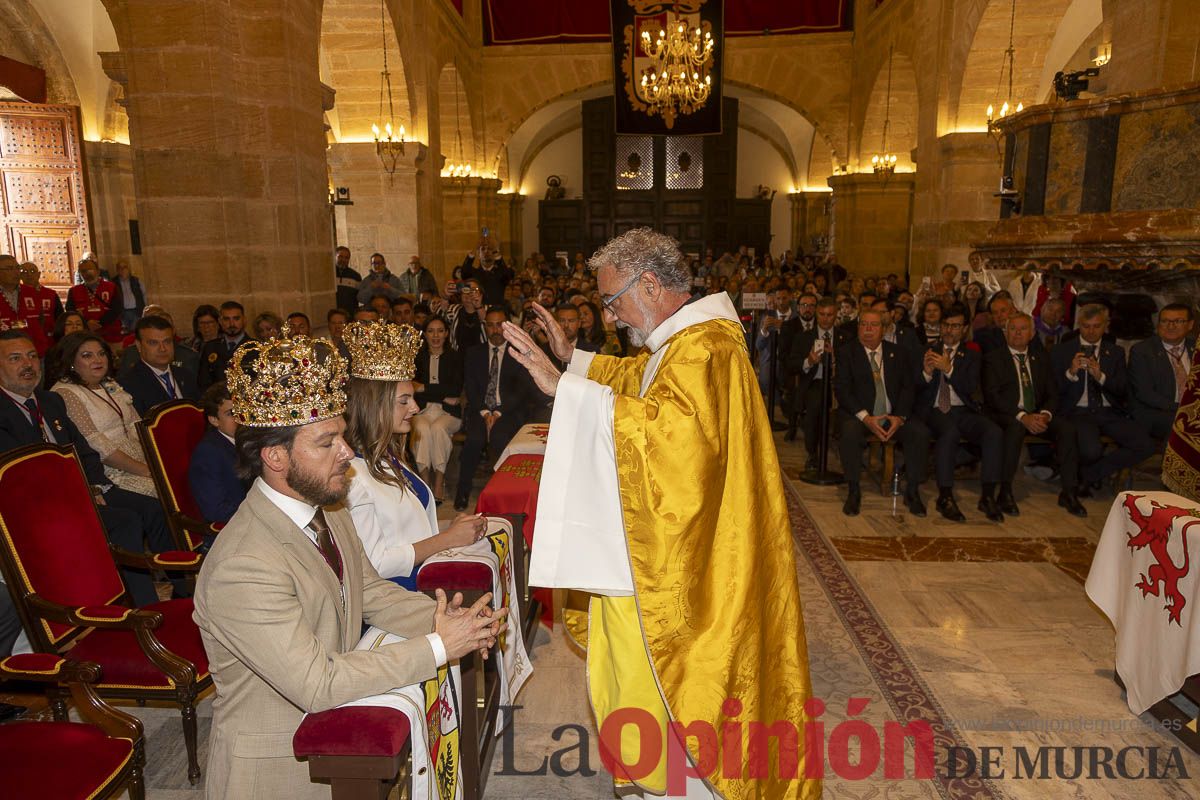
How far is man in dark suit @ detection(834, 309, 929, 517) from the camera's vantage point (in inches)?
237

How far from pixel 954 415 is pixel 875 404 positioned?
617mm

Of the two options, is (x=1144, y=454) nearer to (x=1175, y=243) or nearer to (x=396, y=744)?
(x=1175, y=243)

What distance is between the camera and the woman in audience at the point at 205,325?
21.1ft

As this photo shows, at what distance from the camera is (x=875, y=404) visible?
633 centimetres

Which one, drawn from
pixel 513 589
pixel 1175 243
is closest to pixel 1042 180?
pixel 1175 243

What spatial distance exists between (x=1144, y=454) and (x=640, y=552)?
18.6ft

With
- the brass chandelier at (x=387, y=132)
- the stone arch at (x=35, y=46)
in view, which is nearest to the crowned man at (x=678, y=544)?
the brass chandelier at (x=387, y=132)

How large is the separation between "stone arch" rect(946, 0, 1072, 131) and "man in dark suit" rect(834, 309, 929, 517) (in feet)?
21.4

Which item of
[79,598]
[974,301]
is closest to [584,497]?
[79,598]

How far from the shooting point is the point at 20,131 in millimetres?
9695

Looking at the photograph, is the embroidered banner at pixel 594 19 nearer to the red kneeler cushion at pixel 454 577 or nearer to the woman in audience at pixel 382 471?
the woman in audience at pixel 382 471

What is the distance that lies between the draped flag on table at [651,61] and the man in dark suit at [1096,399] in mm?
9697

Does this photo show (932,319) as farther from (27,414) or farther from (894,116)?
(894,116)

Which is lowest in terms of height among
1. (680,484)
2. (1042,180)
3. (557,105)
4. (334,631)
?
(334,631)
